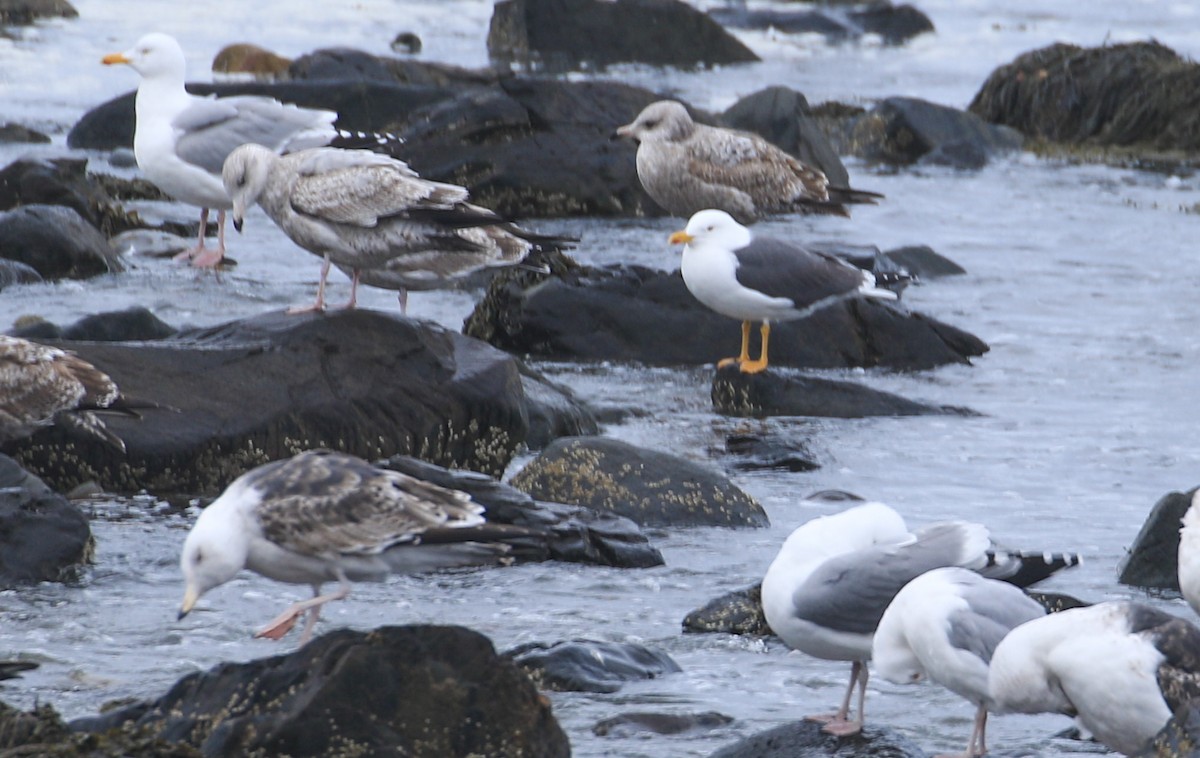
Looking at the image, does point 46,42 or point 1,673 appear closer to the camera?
point 1,673

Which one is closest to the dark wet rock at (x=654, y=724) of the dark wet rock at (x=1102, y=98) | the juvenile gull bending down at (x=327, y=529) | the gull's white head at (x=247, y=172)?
the juvenile gull bending down at (x=327, y=529)

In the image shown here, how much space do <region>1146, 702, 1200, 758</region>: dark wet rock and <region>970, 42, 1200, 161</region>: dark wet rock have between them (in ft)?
61.5

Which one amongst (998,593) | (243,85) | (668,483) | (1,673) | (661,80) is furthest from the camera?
(661,80)

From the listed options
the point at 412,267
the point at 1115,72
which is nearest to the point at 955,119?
the point at 1115,72

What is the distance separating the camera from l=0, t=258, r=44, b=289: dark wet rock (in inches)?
525

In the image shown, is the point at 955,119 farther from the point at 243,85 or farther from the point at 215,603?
the point at 215,603

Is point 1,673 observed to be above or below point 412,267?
below

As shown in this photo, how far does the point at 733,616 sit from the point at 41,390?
129 inches

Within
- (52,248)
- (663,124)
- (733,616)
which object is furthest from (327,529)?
(663,124)

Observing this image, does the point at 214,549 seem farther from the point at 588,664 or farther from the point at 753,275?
the point at 753,275

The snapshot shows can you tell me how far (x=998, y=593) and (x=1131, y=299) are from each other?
10.4 meters

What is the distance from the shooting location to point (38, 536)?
7418mm

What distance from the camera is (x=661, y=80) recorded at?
27.2 m

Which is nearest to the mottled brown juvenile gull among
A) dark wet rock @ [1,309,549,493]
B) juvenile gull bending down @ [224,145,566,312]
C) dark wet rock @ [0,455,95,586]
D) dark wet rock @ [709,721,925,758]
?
dark wet rock @ [1,309,549,493]
